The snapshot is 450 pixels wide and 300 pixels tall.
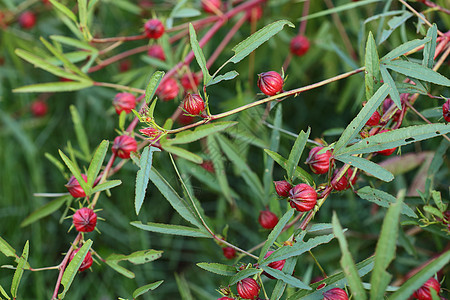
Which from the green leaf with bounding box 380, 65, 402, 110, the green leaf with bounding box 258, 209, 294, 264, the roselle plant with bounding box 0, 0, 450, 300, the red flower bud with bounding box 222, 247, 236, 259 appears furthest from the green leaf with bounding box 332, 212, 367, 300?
the red flower bud with bounding box 222, 247, 236, 259

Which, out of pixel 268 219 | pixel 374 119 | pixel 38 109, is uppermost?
pixel 374 119

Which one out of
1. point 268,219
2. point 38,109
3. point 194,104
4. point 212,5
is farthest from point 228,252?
point 38,109

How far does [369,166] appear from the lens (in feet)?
1.76

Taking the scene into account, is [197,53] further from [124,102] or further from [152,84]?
[124,102]

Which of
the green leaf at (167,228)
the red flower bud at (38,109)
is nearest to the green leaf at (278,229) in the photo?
the green leaf at (167,228)

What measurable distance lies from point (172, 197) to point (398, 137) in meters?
0.28

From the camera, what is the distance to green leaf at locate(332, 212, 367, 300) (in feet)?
1.40

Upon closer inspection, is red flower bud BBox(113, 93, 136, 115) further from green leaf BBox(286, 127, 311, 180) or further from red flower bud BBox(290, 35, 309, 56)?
red flower bud BBox(290, 35, 309, 56)

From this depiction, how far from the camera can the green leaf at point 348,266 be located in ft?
1.40

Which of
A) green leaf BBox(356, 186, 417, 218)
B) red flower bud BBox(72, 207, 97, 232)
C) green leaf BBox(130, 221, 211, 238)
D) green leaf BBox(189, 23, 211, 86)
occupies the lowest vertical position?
red flower bud BBox(72, 207, 97, 232)

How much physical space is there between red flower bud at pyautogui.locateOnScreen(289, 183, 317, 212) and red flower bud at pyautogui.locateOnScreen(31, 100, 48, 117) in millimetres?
1099

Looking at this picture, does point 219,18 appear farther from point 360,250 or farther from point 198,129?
point 360,250

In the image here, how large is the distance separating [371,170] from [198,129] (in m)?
0.23

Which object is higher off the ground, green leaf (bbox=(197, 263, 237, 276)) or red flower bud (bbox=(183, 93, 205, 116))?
red flower bud (bbox=(183, 93, 205, 116))
